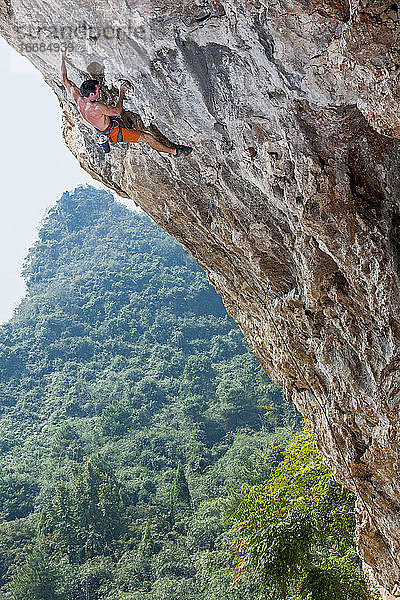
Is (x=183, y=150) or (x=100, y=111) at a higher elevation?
(x=100, y=111)

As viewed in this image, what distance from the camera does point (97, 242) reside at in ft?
187

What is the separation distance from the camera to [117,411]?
114 ft

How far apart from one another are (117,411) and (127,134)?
1240 inches

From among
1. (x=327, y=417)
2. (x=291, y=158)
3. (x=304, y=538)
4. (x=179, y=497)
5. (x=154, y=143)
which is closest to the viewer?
(x=291, y=158)

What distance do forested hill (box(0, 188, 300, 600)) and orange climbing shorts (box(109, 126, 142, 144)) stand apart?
550 cm

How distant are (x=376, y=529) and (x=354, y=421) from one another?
158 centimetres

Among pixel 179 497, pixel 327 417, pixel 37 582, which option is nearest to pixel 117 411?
pixel 179 497

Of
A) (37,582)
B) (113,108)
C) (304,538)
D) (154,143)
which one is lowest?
(37,582)

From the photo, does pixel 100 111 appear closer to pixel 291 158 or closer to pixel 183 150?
pixel 183 150

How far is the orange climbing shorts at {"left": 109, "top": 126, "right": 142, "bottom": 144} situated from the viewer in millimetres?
4502

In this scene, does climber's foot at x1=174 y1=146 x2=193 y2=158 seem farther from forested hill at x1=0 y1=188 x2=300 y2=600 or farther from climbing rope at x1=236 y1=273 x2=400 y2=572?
forested hill at x1=0 y1=188 x2=300 y2=600

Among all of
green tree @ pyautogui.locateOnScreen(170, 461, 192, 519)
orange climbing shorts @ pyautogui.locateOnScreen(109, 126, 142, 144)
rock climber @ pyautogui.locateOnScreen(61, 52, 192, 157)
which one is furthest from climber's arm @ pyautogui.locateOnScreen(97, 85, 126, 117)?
green tree @ pyautogui.locateOnScreen(170, 461, 192, 519)

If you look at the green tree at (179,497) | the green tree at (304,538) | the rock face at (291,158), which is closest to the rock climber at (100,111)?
the rock face at (291,158)

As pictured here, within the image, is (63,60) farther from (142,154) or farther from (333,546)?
(333,546)
